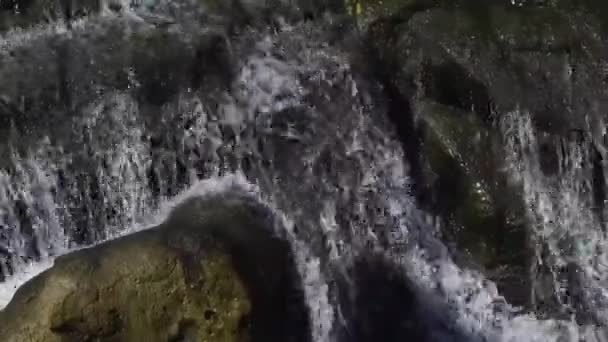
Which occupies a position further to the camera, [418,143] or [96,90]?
[96,90]

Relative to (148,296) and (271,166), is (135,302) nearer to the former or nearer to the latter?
(148,296)

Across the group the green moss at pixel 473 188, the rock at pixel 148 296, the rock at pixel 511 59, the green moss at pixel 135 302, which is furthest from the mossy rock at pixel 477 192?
the green moss at pixel 135 302

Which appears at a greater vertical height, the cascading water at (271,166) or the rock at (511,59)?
the rock at (511,59)

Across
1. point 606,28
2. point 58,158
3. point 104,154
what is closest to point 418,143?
point 606,28

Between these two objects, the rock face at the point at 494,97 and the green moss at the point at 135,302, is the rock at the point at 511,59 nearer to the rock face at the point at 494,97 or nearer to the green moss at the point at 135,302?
the rock face at the point at 494,97

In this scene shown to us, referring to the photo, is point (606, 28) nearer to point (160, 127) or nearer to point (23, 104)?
point (160, 127)

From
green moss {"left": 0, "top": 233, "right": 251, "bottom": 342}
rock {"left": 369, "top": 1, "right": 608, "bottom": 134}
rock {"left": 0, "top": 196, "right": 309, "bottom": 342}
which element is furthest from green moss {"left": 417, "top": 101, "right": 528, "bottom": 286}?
green moss {"left": 0, "top": 233, "right": 251, "bottom": 342}
